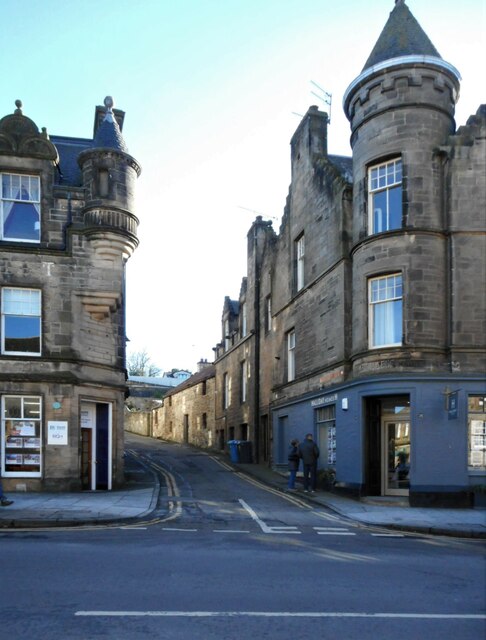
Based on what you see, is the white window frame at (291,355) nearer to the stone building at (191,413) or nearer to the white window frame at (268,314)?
the white window frame at (268,314)

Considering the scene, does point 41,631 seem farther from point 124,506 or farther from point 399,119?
point 399,119

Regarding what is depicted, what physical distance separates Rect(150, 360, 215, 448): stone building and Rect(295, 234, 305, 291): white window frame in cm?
1895

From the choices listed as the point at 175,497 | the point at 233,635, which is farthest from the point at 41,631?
the point at 175,497

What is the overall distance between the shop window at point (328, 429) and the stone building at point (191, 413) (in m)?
20.8

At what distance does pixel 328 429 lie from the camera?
71.9 feet

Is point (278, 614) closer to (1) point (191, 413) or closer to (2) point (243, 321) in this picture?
(2) point (243, 321)

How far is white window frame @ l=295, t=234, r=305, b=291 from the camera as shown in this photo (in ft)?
83.6

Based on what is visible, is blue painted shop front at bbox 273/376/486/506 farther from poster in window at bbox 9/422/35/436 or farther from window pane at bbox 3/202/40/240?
window pane at bbox 3/202/40/240

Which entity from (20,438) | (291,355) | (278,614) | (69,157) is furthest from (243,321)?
(278,614)

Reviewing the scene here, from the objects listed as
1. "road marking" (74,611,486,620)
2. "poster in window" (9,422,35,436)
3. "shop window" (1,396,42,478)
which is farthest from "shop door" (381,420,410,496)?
"road marking" (74,611,486,620)

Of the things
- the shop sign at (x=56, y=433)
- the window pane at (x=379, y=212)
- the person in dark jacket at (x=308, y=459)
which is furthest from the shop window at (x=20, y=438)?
the window pane at (x=379, y=212)

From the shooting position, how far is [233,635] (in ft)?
19.5

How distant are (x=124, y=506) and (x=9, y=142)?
37.4ft

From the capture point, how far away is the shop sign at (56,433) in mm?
19281
